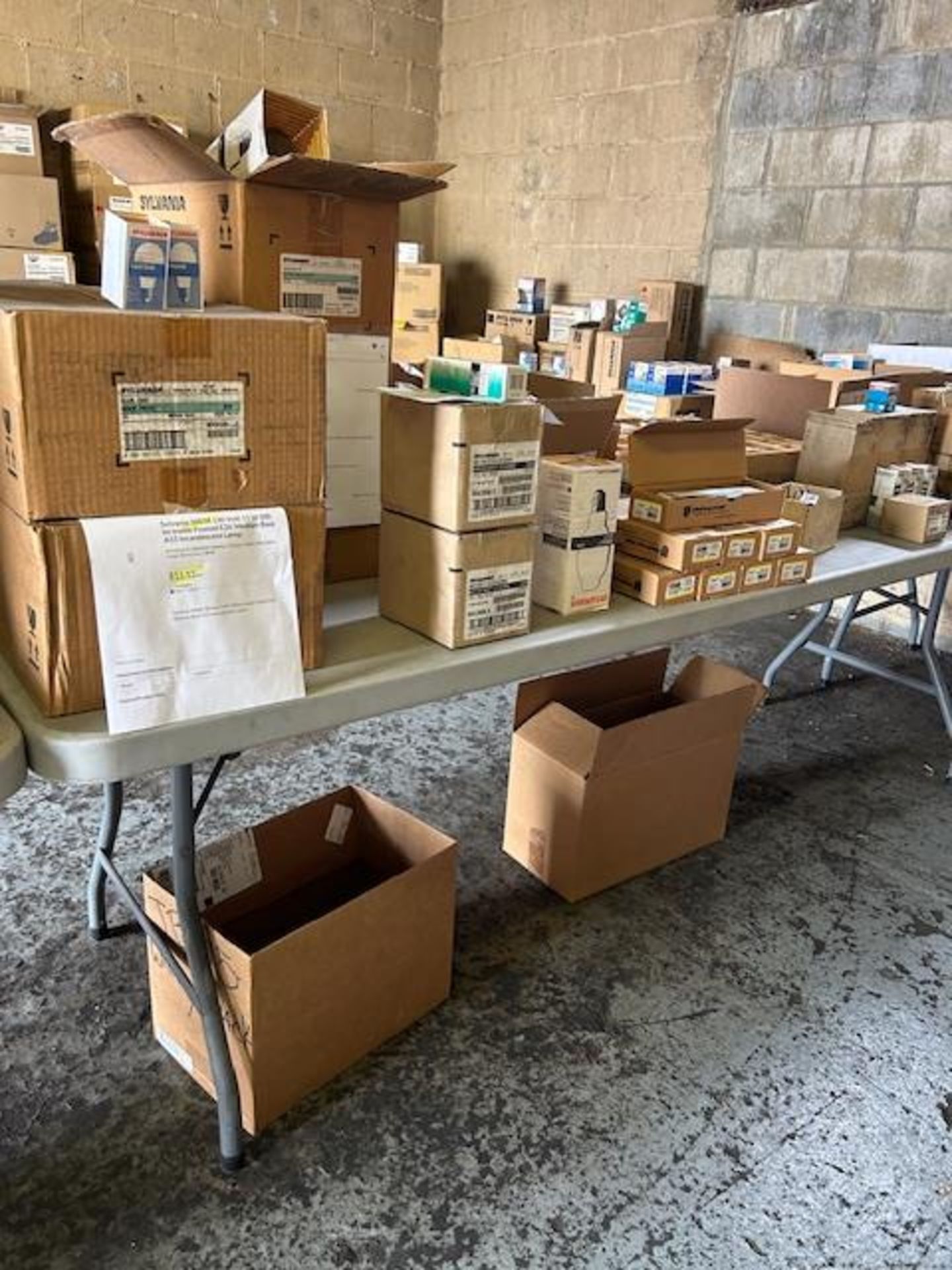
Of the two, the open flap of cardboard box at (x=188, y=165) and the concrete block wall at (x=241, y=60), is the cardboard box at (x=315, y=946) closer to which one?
the open flap of cardboard box at (x=188, y=165)

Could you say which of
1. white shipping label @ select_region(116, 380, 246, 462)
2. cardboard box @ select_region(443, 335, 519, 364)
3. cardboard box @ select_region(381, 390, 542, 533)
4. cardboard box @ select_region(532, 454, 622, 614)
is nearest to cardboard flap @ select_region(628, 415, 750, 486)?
cardboard box @ select_region(532, 454, 622, 614)

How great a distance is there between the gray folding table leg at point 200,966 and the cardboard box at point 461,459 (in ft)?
1.58

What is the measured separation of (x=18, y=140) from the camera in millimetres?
4109

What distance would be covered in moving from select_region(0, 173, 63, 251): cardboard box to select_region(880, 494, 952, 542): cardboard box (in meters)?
3.76

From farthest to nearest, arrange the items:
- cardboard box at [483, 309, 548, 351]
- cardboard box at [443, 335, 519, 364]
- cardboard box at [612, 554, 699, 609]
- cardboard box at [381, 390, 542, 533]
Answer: cardboard box at [483, 309, 548, 351] → cardboard box at [443, 335, 519, 364] → cardboard box at [612, 554, 699, 609] → cardboard box at [381, 390, 542, 533]

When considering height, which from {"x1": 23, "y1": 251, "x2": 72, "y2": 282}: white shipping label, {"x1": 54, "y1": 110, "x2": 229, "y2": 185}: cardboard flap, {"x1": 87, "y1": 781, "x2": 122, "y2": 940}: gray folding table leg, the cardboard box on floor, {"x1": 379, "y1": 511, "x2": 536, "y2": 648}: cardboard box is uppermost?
{"x1": 54, "y1": 110, "x2": 229, "y2": 185}: cardboard flap

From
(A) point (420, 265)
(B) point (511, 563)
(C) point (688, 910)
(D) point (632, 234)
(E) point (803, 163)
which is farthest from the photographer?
(A) point (420, 265)

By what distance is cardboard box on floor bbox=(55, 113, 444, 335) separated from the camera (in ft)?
4.57

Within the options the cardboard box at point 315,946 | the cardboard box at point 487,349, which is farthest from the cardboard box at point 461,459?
the cardboard box at point 487,349

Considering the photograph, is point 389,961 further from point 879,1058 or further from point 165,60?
point 165,60

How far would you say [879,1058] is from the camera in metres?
1.68

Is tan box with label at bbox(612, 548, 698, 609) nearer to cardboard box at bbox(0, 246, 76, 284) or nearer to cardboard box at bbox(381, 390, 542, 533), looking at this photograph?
cardboard box at bbox(381, 390, 542, 533)

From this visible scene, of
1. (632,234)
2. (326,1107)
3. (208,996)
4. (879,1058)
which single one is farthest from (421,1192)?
(632,234)

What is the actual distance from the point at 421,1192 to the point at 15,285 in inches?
53.5
